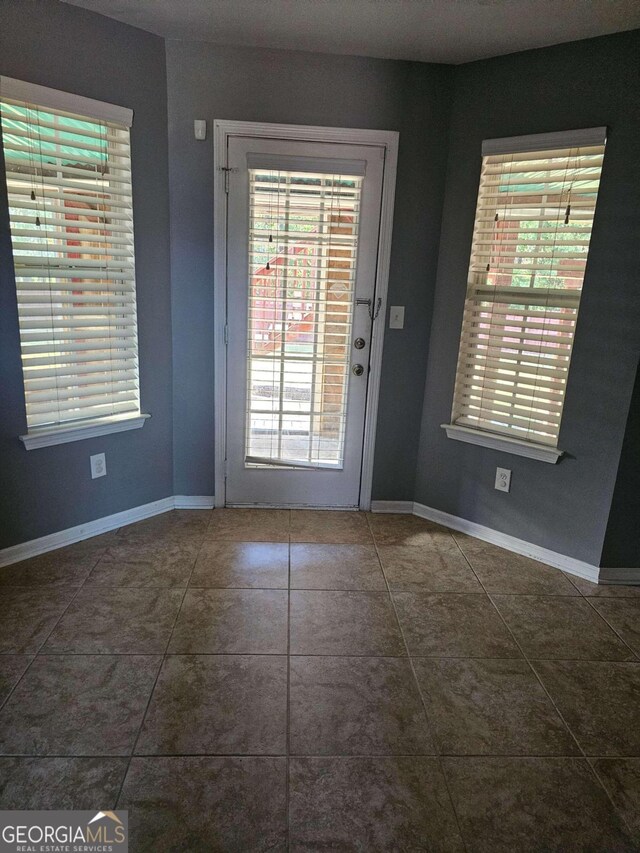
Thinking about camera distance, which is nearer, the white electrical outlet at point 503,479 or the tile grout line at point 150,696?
the tile grout line at point 150,696

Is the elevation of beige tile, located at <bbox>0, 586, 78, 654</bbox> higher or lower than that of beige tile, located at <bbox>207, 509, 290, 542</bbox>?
lower

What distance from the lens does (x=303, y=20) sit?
7.98ft

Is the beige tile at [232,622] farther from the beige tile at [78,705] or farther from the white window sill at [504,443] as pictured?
the white window sill at [504,443]

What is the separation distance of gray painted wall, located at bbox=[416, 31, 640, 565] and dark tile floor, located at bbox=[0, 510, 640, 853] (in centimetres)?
36

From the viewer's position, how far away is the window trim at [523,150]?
250 centimetres

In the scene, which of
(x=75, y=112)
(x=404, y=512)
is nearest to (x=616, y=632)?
(x=404, y=512)

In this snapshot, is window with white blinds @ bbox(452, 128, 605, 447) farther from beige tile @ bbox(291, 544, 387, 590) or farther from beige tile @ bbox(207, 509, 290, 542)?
beige tile @ bbox(207, 509, 290, 542)

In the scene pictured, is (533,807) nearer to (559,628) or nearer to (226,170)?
(559,628)

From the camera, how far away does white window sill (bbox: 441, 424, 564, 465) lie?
9.21 ft

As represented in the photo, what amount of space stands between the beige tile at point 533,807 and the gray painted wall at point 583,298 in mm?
1336

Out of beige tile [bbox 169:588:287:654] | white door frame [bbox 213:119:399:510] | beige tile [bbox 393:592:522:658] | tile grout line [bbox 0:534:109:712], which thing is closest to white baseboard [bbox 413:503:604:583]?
white door frame [bbox 213:119:399:510]

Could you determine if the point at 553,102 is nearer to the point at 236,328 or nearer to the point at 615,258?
the point at 615,258

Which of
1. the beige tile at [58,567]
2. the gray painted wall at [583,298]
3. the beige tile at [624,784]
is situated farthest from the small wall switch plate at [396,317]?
Answer: the beige tile at [624,784]

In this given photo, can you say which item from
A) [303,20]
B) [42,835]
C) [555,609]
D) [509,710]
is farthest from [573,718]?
[303,20]
